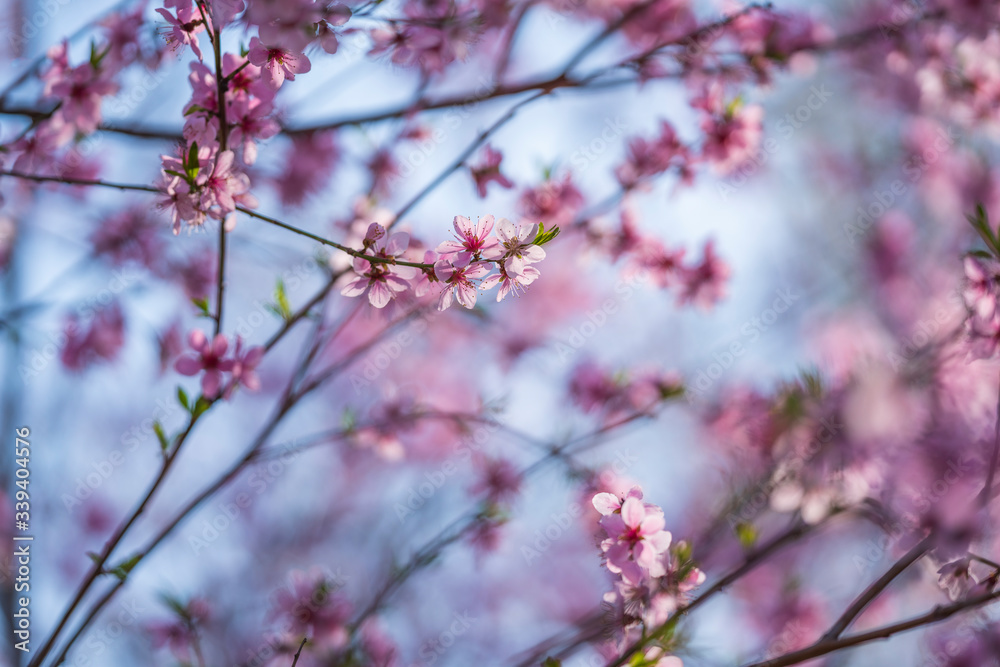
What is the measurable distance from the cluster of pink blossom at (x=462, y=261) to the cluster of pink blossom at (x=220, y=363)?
1.62 feet

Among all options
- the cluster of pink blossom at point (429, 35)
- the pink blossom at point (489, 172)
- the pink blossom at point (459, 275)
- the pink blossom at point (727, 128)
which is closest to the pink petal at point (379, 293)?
the pink blossom at point (459, 275)

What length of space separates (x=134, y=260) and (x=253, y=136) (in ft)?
6.85

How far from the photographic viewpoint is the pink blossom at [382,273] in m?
1.29

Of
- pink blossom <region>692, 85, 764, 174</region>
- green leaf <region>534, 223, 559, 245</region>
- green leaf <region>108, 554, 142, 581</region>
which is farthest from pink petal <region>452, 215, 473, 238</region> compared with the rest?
pink blossom <region>692, 85, 764, 174</region>

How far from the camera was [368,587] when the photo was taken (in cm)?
570

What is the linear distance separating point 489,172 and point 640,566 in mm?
1310

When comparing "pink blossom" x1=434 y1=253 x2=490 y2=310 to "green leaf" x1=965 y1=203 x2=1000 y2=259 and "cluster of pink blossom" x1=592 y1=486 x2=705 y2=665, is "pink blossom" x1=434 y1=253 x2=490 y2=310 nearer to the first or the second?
"cluster of pink blossom" x1=592 y1=486 x2=705 y2=665

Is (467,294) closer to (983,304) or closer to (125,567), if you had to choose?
(125,567)

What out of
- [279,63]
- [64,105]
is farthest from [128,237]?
[279,63]

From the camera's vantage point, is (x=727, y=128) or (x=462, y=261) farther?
(x=727, y=128)

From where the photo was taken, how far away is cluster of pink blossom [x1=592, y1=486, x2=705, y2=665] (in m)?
1.33

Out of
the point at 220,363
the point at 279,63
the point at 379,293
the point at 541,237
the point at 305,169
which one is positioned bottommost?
the point at 541,237

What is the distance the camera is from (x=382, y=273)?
1.33 metres

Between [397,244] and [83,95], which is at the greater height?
[83,95]
